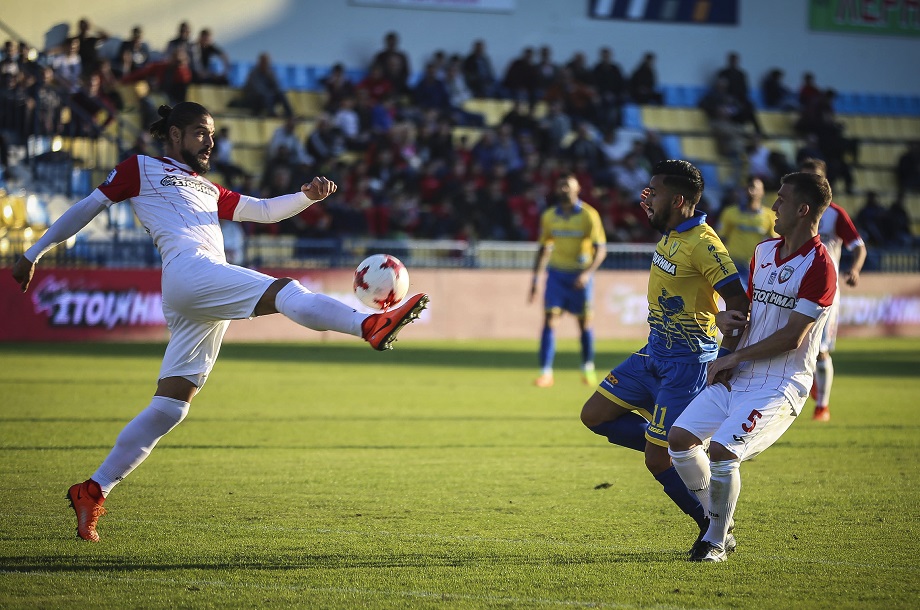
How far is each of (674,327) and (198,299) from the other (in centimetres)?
246

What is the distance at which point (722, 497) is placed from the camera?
221 inches

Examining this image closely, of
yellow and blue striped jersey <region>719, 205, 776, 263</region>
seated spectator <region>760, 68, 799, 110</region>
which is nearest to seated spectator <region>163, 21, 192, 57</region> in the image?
yellow and blue striped jersey <region>719, 205, 776, 263</region>

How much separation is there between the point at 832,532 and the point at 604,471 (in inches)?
88.8

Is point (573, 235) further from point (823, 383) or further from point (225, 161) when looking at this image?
point (225, 161)

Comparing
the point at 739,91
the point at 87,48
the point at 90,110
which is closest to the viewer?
the point at 90,110

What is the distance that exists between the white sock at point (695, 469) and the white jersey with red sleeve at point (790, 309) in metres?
0.40

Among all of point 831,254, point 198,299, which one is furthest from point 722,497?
point 831,254

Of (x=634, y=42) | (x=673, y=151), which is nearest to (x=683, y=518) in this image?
(x=673, y=151)

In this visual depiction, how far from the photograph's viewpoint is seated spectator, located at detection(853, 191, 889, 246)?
25.5 m

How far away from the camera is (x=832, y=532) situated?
6.38 m

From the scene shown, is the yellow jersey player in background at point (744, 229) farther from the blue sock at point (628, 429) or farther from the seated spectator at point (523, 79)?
the seated spectator at point (523, 79)

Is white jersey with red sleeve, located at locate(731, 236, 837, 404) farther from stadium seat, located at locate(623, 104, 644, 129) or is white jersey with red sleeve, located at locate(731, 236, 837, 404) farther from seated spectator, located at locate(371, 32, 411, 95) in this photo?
stadium seat, located at locate(623, 104, 644, 129)

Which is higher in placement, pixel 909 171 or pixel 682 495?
pixel 682 495

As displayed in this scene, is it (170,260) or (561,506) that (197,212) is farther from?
(561,506)
